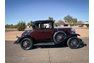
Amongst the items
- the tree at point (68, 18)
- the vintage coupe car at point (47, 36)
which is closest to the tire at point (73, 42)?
the vintage coupe car at point (47, 36)

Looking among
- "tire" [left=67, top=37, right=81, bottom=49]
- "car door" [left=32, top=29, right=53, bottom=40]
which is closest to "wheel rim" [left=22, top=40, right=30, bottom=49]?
"car door" [left=32, top=29, right=53, bottom=40]

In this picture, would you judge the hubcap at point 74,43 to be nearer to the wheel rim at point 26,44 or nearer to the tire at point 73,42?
the tire at point 73,42

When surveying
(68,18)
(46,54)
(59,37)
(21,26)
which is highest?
(68,18)

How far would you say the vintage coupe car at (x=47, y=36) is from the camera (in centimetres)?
385

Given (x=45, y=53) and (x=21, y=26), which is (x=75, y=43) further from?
(x=21, y=26)

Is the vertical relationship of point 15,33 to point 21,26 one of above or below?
below

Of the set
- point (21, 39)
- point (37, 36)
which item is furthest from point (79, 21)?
point (21, 39)

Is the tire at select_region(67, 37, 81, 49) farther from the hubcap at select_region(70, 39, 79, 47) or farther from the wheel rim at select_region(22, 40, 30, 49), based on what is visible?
the wheel rim at select_region(22, 40, 30, 49)

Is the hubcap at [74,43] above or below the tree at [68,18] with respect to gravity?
below

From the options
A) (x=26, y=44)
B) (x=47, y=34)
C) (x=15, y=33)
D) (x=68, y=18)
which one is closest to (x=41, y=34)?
(x=47, y=34)

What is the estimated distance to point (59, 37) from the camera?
3865mm

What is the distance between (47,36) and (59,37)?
0.73 ft

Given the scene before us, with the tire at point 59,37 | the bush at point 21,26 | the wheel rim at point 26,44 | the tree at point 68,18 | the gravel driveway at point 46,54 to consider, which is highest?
the tree at point 68,18
